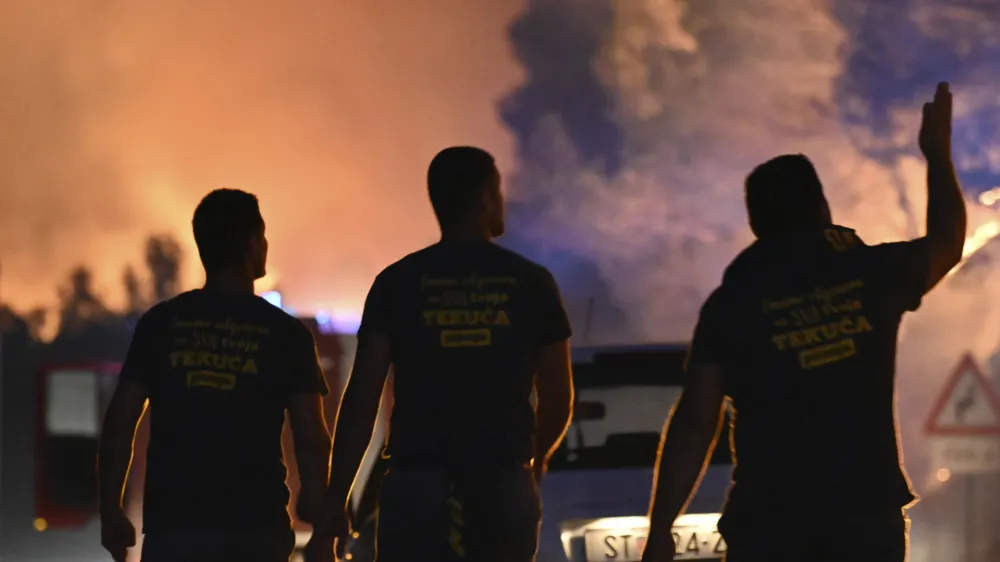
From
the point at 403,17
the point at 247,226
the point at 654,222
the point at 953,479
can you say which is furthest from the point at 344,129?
the point at 247,226

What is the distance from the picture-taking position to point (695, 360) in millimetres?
3867

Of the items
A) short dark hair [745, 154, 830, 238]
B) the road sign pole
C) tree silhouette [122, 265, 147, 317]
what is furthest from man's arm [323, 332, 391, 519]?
tree silhouette [122, 265, 147, 317]

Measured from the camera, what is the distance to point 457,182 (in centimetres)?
437

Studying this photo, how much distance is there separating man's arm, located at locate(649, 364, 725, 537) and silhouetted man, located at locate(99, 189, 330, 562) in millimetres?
1129

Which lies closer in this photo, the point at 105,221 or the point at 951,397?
the point at 951,397

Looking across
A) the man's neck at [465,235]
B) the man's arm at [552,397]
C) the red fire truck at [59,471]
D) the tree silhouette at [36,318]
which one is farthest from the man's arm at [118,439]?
the tree silhouette at [36,318]

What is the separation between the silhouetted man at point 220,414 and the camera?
4.38 meters

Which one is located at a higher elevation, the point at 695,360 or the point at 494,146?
the point at 494,146

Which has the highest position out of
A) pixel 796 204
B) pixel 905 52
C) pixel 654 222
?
pixel 905 52

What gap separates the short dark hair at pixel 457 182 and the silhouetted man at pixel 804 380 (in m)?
0.80

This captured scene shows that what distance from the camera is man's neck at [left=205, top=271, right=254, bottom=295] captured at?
4.56 m

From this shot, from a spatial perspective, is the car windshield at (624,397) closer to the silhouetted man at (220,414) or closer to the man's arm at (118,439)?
the silhouetted man at (220,414)

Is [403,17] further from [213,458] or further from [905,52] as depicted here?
[213,458]

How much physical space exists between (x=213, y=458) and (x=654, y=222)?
1682 centimetres
